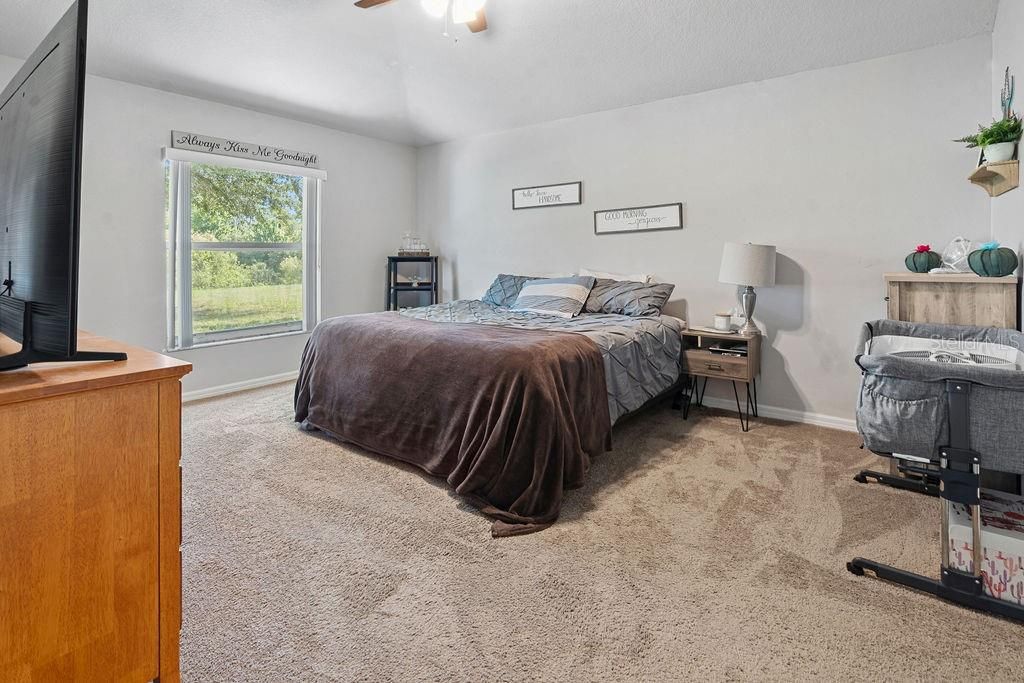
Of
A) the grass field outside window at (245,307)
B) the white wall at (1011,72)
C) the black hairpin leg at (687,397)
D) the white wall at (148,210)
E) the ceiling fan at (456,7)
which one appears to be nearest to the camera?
the white wall at (1011,72)

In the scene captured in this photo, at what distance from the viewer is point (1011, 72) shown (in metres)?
2.48

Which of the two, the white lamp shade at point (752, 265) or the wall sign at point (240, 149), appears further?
the wall sign at point (240, 149)

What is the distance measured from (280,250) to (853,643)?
478 cm

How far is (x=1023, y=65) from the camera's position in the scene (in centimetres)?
221

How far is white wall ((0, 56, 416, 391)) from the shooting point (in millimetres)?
3717

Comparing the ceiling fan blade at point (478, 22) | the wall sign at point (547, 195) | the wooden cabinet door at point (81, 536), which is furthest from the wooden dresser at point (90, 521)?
the wall sign at point (547, 195)

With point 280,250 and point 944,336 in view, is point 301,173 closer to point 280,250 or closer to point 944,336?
point 280,250

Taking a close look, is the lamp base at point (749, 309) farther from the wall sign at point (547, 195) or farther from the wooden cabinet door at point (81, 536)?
the wooden cabinet door at point (81, 536)

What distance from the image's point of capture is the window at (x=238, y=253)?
13.8 feet

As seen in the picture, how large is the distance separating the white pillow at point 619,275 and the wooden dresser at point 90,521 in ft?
11.9

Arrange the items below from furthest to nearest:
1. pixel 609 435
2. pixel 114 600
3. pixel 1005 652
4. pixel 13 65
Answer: pixel 13 65 < pixel 609 435 < pixel 1005 652 < pixel 114 600

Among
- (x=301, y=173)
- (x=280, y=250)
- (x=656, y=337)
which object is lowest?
(x=656, y=337)

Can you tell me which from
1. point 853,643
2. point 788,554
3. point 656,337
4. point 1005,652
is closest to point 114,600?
point 853,643

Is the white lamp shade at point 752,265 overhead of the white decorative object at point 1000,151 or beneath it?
beneath
